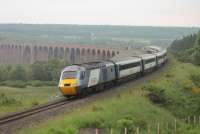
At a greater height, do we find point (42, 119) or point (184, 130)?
point (42, 119)

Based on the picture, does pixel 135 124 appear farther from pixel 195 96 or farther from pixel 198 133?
pixel 195 96

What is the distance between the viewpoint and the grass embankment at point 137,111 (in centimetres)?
2196

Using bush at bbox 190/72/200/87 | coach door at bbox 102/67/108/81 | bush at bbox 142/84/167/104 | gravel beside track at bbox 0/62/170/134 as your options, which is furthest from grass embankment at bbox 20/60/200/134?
coach door at bbox 102/67/108/81

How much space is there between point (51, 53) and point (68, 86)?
13775cm

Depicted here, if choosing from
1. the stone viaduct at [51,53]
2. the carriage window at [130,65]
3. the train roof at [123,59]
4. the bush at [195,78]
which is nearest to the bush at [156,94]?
the carriage window at [130,65]

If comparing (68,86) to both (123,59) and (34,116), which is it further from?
(123,59)

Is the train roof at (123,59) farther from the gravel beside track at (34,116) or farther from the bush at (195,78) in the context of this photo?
the gravel beside track at (34,116)

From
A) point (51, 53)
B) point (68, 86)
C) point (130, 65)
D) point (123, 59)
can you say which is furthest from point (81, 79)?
point (51, 53)

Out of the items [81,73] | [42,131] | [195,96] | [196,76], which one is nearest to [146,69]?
[196,76]

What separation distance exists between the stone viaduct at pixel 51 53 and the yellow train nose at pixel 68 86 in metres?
96.2

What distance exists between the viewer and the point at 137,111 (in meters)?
28.4

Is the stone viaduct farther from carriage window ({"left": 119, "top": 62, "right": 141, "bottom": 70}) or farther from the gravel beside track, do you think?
the gravel beside track

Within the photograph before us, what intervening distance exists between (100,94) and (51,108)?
7.88 m

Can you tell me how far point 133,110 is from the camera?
28.0 metres
